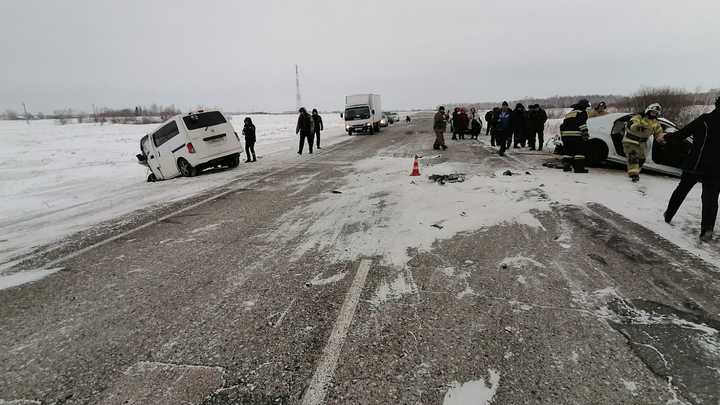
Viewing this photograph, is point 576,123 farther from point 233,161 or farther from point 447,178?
point 233,161

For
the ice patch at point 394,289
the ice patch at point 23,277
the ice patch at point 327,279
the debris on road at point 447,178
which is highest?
the debris on road at point 447,178

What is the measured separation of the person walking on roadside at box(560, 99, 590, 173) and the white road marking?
727cm

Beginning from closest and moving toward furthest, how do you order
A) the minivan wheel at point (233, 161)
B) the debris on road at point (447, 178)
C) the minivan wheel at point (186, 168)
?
the debris on road at point (447, 178), the minivan wheel at point (186, 168), the minivan wheel at point (233, 161)

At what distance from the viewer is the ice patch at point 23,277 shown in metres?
3.90

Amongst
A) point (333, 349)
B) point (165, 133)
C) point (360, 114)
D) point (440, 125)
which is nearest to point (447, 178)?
point (333, 349)

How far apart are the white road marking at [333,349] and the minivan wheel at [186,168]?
903 cm

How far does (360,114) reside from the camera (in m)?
25.7

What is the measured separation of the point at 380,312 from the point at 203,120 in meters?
10.1

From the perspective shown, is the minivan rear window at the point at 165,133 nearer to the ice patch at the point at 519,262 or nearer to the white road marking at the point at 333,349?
the white road marking at the point at 333,349

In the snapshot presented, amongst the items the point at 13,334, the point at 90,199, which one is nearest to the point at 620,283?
the point at 13,334

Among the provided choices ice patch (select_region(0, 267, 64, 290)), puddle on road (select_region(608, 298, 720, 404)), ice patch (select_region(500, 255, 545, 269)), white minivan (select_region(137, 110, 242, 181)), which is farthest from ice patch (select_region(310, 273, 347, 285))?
white minivan (select_region(137, 110, 242, 181))

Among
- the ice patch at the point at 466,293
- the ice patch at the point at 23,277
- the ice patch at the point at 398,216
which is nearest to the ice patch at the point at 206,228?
the ice patch at the point at 398,216

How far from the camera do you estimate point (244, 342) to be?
2.67 m

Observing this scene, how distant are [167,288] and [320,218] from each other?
2.60 m
